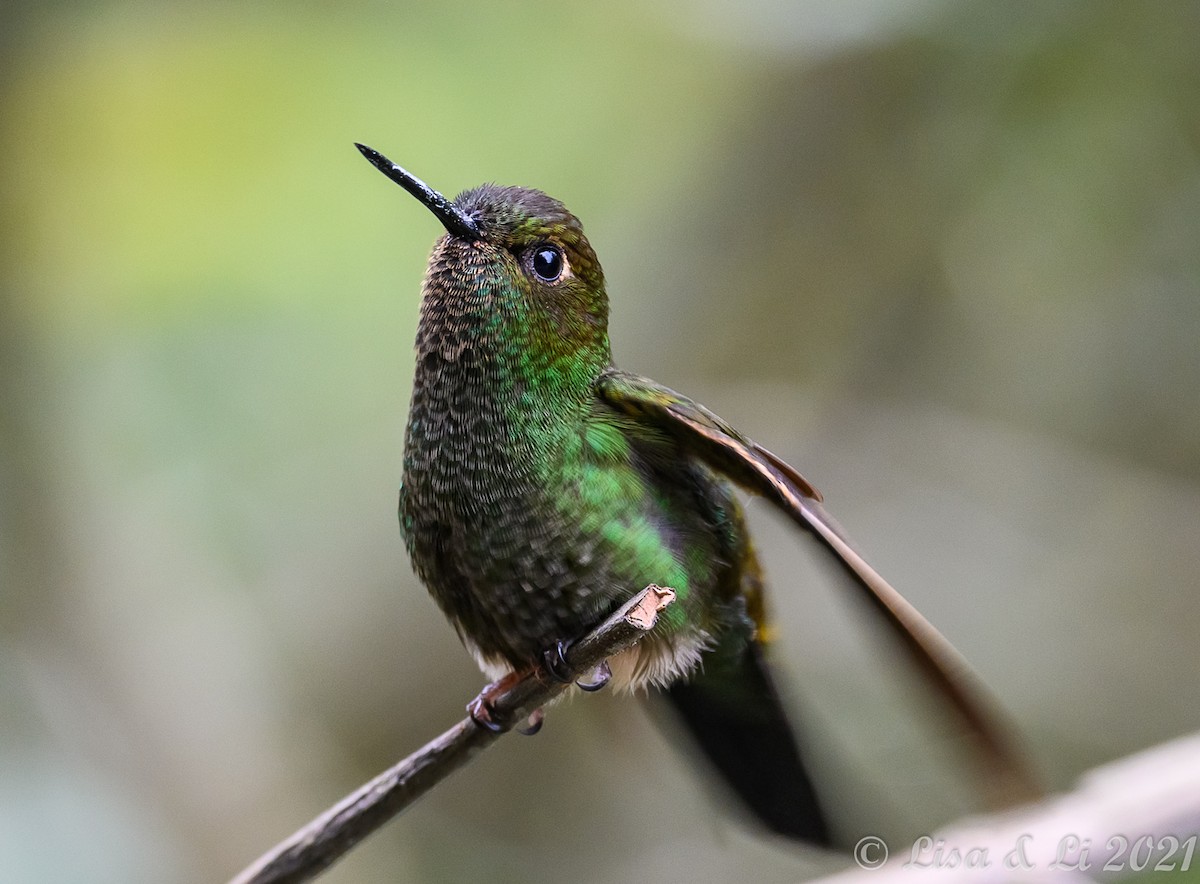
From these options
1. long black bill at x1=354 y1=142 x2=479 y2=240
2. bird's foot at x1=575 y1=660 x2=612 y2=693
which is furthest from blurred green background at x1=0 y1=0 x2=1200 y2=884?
long black bill at x1=354 y1=142 x2=479 y2=240

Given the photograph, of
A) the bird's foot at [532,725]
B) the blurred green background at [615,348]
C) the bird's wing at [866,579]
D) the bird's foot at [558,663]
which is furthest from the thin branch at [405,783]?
the blurred green background at [615,348]

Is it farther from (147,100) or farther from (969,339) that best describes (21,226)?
(969,339)

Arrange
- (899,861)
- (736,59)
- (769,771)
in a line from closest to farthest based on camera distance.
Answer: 1. (899,861)
2. (769,771)
3. (736,59)

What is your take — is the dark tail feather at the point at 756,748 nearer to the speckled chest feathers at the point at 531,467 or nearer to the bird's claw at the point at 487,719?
the speckled chest feathers at the point at 531,467

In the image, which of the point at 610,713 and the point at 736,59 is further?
the point at 736,59

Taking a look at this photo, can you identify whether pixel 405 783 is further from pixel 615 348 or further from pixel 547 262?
pixel 615 348

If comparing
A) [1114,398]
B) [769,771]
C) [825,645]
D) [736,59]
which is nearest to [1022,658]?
[825,645]
